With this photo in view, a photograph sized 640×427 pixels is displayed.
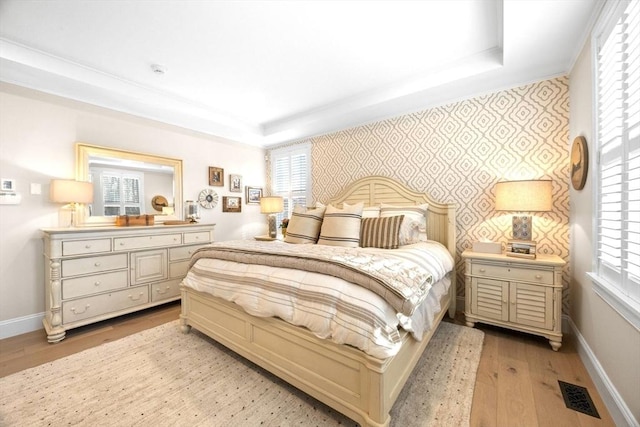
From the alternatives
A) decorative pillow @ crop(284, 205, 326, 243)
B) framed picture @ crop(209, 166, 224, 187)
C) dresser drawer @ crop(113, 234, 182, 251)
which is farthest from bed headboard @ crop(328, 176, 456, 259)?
dresser drawer @ crop(113, 234, 182, 251)

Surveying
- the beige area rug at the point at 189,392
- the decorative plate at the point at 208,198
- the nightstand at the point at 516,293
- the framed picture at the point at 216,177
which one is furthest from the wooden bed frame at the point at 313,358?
the framed picture at the point at 216,177

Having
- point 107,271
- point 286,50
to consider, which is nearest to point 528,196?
point 286,50

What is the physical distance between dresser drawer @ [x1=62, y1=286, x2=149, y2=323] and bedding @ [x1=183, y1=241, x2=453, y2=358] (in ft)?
3.11

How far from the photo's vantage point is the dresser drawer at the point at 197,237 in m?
3.29

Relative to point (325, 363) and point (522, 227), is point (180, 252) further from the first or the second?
point (522, 227)

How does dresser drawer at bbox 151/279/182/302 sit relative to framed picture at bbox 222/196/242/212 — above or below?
below

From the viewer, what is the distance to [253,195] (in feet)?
15.3

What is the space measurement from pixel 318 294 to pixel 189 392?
42.0 inches

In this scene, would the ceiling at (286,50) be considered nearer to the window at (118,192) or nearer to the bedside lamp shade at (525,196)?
the window at (118,192)

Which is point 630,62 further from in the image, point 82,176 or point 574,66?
point 82,176

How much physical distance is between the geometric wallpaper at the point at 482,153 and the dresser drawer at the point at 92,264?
3.05m

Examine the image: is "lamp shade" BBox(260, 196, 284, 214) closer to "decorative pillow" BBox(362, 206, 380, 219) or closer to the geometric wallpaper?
the geometric wallpaper

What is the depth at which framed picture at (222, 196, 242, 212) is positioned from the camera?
421 cm

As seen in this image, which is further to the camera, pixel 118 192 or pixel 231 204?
pixel 231 204
